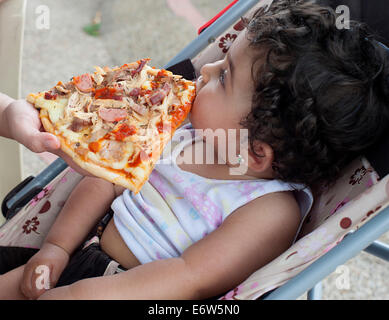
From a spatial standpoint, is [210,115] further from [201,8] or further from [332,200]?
[201,8]

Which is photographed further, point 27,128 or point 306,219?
point 306,219

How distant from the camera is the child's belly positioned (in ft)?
3.70

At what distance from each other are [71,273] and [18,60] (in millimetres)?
614

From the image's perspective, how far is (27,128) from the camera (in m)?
0.98

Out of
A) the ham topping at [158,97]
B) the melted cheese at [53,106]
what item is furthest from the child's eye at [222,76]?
the melted cheese at [53,106]

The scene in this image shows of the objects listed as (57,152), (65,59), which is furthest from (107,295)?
(65,59)

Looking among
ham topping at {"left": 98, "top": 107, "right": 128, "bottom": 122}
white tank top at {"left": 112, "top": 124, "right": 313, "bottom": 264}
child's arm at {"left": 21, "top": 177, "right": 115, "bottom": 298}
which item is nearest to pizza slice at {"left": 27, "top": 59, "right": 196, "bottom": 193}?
ham topping at {"left": 98, "top": 107, "right": 128, "bottom": 122}

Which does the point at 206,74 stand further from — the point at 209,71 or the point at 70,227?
the point at 70,227

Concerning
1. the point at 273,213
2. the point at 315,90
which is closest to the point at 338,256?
the point at 273,213

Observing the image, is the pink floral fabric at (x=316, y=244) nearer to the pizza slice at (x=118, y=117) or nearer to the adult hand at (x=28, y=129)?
the pizza slice at (x=118, y=117)

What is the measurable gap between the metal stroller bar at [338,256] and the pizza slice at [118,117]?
36 cm

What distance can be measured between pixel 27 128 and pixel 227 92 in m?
0.44

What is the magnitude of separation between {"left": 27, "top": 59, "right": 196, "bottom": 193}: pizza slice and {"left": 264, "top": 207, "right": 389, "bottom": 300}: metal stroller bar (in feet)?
1.18

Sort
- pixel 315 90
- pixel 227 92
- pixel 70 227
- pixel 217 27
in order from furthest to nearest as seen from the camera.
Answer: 1. pixel 217 27
2. pixel 70 227
3. pixel 227 92
4. pixel 315 90
